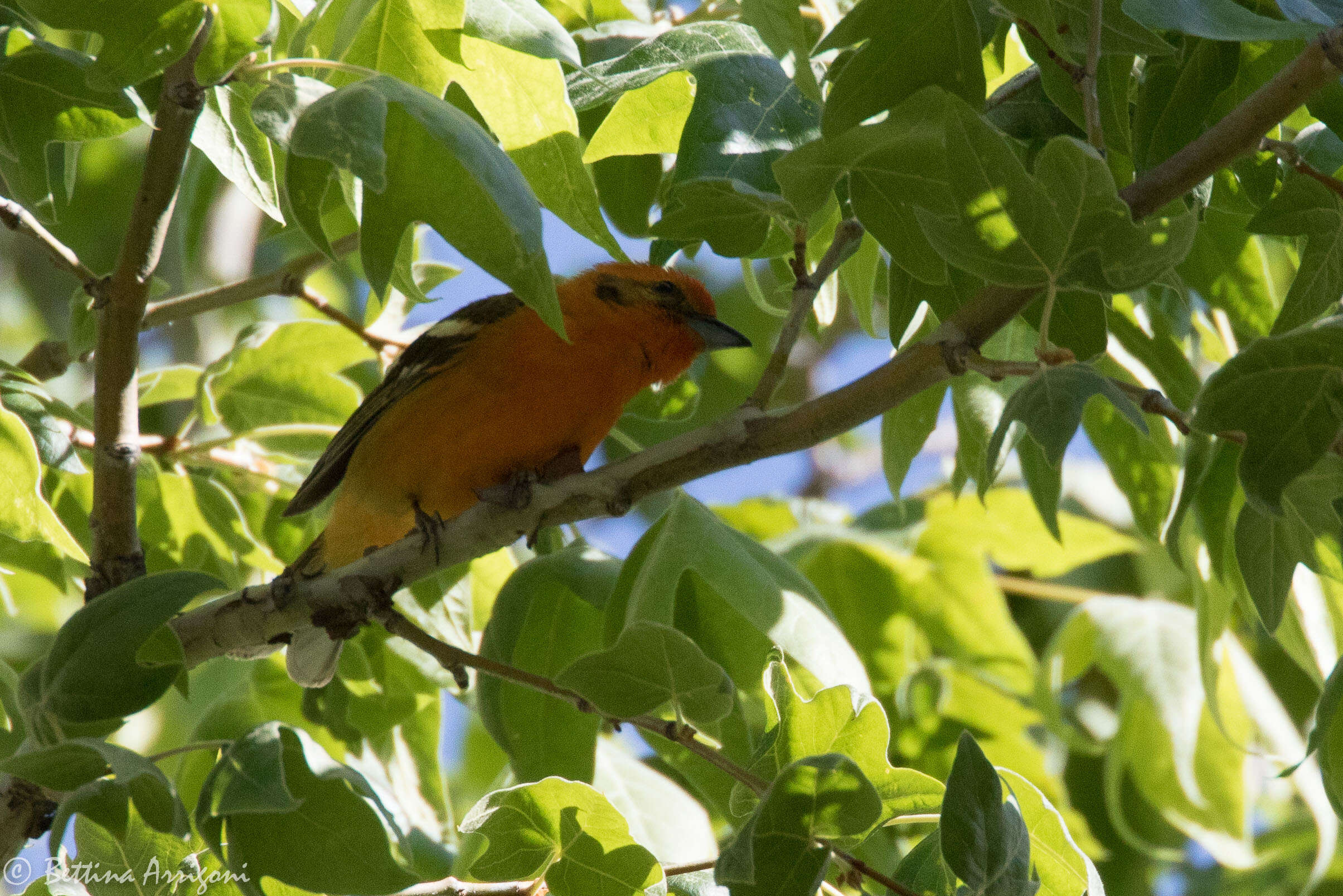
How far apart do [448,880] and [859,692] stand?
0.85 metres

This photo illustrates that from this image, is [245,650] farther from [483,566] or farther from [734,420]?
[734,420]

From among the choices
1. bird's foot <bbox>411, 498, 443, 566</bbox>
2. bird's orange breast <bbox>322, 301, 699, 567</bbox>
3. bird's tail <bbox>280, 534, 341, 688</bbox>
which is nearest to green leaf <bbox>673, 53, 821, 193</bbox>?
bird's foot <bbox>411, 498, 443, 566</bbox>

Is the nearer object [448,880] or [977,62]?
[977,62]

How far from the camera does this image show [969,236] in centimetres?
204

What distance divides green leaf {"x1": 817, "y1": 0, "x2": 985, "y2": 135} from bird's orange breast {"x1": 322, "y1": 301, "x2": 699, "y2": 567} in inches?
88.6

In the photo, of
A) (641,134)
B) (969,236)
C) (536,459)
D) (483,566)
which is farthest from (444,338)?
(969,236)

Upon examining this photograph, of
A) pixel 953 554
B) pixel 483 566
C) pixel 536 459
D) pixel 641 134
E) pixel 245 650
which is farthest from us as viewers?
pixel 953 554

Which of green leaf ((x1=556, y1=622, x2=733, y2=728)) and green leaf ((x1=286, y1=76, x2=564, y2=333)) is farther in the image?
green leaf ((x1=556, y1=622, x2=733, y2=728))

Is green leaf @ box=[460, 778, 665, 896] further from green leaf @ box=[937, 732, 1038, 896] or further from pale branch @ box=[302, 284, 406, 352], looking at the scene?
pale branch @ box=[302, 284, 406, 352]

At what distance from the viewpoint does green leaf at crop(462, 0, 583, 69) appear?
2191mm

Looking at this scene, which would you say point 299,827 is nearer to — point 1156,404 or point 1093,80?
point 1156,404

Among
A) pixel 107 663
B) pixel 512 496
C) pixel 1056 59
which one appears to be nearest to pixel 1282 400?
pixel 1056 59

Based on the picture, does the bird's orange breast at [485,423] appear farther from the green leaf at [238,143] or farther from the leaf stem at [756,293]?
the green leaf at [238,143]

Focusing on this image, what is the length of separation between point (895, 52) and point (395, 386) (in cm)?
250
